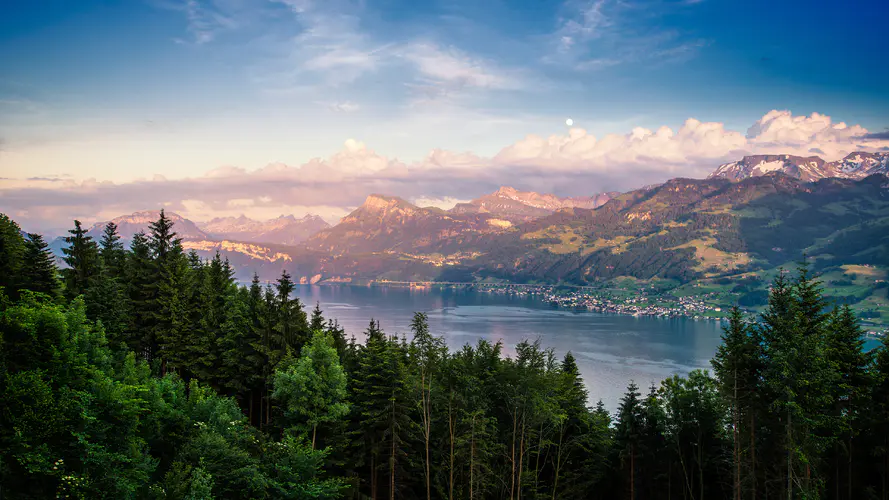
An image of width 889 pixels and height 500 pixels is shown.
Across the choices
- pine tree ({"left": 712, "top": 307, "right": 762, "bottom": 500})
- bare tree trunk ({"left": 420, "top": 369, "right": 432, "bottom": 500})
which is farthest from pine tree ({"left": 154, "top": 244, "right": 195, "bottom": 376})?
pine tree ({"left": 712, "top": 307, "right": 762, "bottom": 500})

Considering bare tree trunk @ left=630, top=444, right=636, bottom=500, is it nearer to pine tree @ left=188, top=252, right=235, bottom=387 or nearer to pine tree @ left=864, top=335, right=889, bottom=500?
pine tree @ left=864, top=335, right=889, bottom=500

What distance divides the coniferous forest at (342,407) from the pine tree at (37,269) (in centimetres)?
12

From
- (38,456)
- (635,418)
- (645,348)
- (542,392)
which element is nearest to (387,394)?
(542,392)

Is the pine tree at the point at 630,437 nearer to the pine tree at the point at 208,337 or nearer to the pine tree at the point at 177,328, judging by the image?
the pine tree at the point at 208,337

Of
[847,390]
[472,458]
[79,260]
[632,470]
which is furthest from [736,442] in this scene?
[79,260]

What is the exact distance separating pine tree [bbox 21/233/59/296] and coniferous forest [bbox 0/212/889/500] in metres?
0.12

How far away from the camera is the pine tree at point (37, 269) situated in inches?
1239

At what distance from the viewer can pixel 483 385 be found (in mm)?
40406

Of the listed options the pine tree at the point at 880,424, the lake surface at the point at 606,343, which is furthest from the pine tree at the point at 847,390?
the lake surface at the point at 606,343

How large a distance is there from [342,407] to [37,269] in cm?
1986

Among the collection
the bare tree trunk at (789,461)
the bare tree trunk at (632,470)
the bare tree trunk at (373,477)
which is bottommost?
the bare tree trunk at (632,470)

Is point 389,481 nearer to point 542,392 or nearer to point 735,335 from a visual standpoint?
point 542,392

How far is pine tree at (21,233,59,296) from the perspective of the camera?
31.5m

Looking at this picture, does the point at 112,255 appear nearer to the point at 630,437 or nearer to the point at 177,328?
the point at 177,328
